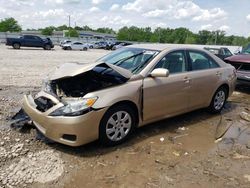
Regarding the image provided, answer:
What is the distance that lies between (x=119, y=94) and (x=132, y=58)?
1.14 m

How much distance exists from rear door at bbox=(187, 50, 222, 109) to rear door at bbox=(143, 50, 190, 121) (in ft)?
0.65

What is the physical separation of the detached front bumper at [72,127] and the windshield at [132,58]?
1.18m

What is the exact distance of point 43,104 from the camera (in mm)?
4188

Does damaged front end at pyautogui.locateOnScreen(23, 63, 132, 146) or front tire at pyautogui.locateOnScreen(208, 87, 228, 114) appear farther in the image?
front tire at pyautogui.locateOnScreen(208, 87, 228, 114)

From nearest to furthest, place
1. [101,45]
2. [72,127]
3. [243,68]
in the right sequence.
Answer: [72,127]
[243,68]
[101,45]

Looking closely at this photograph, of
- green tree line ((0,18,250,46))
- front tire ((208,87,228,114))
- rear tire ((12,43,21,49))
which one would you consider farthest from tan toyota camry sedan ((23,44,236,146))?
green tree line ((0,18,250,46))

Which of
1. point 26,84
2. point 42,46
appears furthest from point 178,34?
point 26,84

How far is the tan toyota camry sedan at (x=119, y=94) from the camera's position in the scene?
3904 mm

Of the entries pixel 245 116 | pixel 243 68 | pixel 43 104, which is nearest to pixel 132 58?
pixel 43 104

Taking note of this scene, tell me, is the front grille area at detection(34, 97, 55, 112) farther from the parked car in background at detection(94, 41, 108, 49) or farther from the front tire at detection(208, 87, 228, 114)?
the parked car in background at detection(94, 41, 108, 49)

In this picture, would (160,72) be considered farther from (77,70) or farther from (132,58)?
(77,70)

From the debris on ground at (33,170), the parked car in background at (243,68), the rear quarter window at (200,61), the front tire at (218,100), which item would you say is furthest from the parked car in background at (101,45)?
the debris on ground at (33,170)

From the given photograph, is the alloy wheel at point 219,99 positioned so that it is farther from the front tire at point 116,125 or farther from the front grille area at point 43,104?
the front grille area at point 43,104

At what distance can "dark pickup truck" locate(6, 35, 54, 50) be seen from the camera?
30578 millimetres
